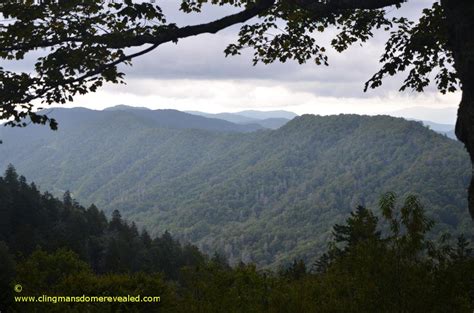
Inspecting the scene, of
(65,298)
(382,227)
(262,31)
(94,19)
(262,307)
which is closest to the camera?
(94,19)

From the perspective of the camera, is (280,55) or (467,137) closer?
(467,137)

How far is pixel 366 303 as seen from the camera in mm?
6305

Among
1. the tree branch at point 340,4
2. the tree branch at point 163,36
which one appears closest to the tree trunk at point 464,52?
the tree branch at point 340,4

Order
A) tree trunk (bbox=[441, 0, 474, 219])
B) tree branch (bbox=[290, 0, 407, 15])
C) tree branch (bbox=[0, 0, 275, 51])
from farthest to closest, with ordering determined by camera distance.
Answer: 1. tree branch (bbox=[290, 0, 407, 15])
2. tree branch (bbox=[0, 0, 275, 51])
3. tree trunk (bbox=[441, 0, 474, 219])

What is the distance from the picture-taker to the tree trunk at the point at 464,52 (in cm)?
587

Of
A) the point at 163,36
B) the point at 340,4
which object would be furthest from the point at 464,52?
the point at 163,36

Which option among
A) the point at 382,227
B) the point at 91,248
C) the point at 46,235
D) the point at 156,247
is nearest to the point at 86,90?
the point at 46,235

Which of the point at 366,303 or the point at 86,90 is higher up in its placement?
the point at 86,90

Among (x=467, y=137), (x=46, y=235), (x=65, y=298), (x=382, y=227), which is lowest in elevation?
(x=382, y=227)

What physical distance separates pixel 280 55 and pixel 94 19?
10.7 ft

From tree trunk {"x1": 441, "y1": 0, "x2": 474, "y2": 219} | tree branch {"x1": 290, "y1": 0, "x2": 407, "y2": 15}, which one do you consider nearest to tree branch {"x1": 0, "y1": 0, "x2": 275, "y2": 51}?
tree branch {"x1": 290, "y1": 0, "x2": 407, "y2": 15}

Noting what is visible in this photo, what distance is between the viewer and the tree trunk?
19.3ft

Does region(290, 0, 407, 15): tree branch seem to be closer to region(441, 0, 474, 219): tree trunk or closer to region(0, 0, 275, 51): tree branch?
region(0, 0, 275, 51): tree branch

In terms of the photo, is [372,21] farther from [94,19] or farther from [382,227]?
[382,227]
